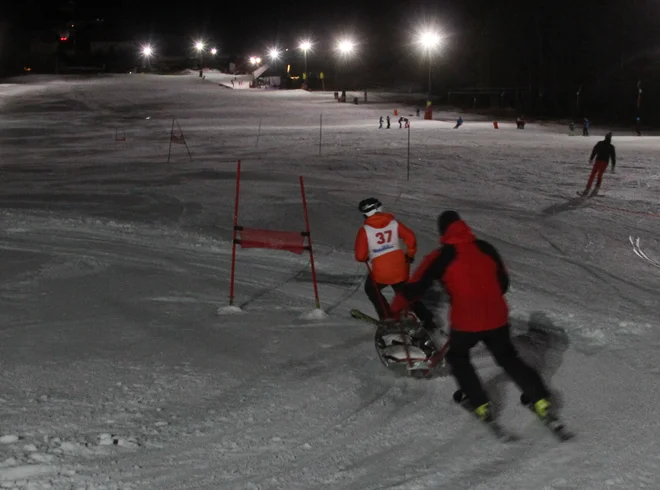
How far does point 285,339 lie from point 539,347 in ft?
8.36

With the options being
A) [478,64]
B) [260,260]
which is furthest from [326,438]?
[478,64]

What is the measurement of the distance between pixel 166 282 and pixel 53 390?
176 inches

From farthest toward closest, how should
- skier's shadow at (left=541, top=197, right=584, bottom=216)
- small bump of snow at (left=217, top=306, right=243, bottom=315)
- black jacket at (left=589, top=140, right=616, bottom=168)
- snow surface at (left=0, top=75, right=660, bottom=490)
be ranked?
1. black jacket at (left=589, top=140, right=616, bottom=168)
2. skier's shadow at (left=541, top=197, right=584, bottom=216)
3. small bump of snow at (left=217, top=306, right=243, bottom=315)
4. snow surface at (left=0, top=75, right=660, bottom=490)

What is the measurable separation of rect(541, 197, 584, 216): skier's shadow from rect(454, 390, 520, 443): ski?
1158cm

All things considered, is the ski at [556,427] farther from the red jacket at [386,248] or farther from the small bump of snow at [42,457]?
the small bump of snow at [42,457]

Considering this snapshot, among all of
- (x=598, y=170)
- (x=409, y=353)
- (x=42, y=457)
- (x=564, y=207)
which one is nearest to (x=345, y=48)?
(x=598, y=170)

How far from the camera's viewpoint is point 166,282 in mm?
10805

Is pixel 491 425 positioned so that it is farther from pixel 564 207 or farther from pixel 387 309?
pixel 564 207

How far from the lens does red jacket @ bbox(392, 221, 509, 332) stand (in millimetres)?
5449

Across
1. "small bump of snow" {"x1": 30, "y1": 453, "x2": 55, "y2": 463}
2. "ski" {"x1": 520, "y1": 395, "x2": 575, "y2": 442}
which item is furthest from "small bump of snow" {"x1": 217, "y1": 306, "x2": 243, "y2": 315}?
"ski" {"x1": 520, "y1": 395, "x2": 575, "y2": 442}

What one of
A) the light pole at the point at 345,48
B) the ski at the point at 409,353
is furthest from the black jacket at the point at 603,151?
the light pole at the point at 345,48

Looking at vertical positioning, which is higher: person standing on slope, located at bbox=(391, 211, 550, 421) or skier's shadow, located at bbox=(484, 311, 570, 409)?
person standing on slope, located at bbox=(391, 211, 550, 421)

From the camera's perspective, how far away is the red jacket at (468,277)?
545cm

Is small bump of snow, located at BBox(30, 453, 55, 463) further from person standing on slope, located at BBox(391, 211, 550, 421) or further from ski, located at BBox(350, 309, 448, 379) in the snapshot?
ski, located at BBox(350, 309, 448, 379)
